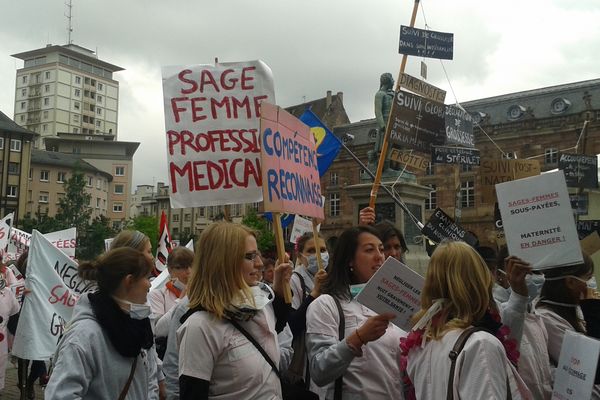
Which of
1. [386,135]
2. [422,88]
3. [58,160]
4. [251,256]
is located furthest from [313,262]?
[58,160]

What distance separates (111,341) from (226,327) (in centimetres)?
63

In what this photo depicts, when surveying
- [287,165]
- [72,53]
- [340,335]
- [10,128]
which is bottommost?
[340,335]

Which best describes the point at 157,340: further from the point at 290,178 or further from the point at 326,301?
the point at 326,301

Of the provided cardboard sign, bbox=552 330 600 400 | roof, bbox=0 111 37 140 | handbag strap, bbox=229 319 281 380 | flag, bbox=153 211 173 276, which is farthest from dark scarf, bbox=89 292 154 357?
roof, bbox=0 111 37 140

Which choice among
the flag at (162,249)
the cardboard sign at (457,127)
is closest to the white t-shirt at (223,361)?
the cardboard sign at (457,127)

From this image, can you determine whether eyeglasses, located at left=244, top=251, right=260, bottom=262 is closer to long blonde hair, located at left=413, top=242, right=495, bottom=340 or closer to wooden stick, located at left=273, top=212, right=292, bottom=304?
wooden stick, located at left=273, top=212, right=292, bottom=304

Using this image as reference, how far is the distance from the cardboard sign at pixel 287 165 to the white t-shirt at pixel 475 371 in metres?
1.83

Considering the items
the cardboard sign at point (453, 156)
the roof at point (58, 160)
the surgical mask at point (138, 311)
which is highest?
the roof at point (58, 160)

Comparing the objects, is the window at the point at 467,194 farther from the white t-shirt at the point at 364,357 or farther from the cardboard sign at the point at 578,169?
the white t-shirt at the point at 364,357

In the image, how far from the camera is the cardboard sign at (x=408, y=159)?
8.52 metres


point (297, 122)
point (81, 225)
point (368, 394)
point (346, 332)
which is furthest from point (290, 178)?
point (81, 225)

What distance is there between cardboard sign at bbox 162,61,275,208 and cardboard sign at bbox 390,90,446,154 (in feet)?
9.87

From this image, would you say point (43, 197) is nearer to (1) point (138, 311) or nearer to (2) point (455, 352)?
(1) point (138, 311)

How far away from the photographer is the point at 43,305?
6.71 meters
